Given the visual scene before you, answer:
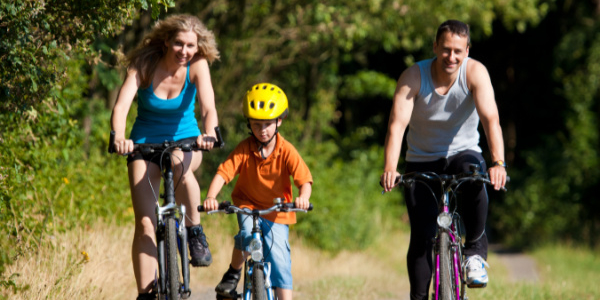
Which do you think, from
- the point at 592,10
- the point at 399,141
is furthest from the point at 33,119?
the point at 592,10

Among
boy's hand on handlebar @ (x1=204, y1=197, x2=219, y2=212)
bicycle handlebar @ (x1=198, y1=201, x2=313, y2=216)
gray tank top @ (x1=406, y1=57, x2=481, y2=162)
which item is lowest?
bicycle handlebar @ (x1=198, y1=201, x2=313, y2=216)

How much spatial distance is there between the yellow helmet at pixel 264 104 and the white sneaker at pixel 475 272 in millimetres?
1528

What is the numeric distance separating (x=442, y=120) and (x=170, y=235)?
1910 mm

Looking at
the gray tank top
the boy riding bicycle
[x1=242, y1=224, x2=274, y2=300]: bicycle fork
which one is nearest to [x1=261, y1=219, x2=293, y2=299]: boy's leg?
the boy riding bicycle

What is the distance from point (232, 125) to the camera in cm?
1489

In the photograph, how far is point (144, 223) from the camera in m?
5.18

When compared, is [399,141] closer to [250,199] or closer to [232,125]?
[250,199]

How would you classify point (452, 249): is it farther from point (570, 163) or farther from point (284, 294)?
point (570, 163)

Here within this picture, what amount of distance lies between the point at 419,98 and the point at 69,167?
4.04 m

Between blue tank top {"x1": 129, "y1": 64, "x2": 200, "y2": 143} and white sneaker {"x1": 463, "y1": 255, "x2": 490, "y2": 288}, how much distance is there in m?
2.01

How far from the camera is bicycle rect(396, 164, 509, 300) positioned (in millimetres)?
4895

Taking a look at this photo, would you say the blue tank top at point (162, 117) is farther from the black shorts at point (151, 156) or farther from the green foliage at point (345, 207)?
the green foliage at point (345, 207)

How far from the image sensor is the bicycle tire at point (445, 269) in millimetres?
4879

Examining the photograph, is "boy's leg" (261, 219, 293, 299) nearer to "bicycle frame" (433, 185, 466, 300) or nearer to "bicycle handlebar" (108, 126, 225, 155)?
"bicycle handlebar" (108, 126, 225, 155)
